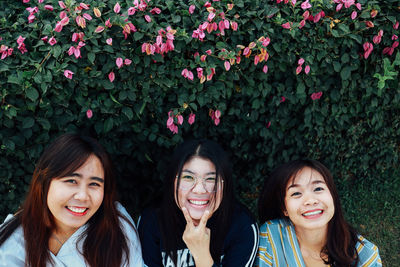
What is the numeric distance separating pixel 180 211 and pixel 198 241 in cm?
29

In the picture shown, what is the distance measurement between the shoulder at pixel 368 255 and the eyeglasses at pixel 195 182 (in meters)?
1.04

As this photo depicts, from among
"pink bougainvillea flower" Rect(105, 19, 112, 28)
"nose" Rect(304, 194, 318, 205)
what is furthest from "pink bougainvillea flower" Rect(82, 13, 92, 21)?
"nose" Rect(304, 194, 318, 205)

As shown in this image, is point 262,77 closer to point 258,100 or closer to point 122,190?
point 258,100

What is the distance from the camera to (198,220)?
2.69m

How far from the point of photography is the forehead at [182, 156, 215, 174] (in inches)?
102

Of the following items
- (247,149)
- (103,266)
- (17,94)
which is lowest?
(103,266)

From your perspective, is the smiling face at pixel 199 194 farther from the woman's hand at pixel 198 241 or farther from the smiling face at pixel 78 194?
the smiling face at pixel 78 194

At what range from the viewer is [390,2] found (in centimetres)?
284

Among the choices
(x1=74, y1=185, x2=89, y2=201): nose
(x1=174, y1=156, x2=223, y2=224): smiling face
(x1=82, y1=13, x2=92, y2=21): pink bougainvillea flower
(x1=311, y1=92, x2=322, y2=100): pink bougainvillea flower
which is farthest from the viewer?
(x1=311, y1=92, x2=322, y2=100): pink bougainvillea flower

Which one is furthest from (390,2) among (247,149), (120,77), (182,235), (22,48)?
(22,48)

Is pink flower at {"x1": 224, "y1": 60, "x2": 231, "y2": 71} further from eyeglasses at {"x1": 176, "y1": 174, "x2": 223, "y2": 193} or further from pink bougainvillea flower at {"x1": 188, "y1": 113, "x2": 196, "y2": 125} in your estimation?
eyeglasses at {"x1": 176, "y1": 174, "x2": 223, "y2": 193}

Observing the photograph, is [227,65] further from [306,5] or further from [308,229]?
[308,229]

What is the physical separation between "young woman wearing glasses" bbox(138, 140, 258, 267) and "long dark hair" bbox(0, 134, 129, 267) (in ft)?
0.79

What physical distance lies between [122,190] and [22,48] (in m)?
1.39
